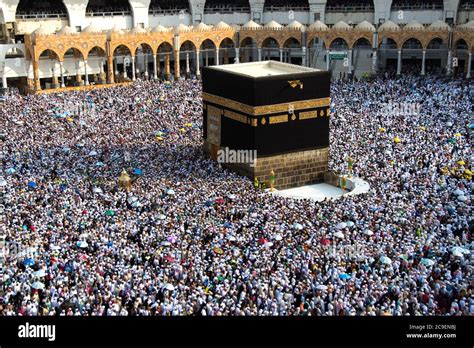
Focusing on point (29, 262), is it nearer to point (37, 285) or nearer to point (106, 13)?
point (37, 285)

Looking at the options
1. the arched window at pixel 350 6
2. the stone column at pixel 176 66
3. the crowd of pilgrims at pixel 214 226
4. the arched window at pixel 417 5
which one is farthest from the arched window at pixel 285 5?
the crowd of pilgrims at pixel 214 226

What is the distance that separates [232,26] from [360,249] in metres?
34.6

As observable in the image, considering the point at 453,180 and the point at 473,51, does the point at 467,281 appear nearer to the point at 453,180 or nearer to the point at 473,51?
the point at 453,180

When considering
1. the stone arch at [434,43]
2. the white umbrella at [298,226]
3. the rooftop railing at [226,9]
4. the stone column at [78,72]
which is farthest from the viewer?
the rooftop railing at [226,9]

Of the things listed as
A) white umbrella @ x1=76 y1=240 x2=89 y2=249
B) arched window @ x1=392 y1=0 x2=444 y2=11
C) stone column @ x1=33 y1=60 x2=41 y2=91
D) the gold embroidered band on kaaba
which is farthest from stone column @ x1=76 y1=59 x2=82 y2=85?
white umbrella @ x1=76 y1=240 x2=89 y2=249

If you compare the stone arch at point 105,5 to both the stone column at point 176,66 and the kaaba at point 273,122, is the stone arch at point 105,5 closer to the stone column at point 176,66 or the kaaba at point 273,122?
the stone column at point 176,66

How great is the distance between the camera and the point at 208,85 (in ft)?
96.6

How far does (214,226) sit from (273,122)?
7.84 metres

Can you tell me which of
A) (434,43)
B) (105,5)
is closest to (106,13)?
(105,5)

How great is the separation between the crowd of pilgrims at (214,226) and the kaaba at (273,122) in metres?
1.10

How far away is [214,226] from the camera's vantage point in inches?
805

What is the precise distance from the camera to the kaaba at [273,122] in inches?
Answer: 1057
